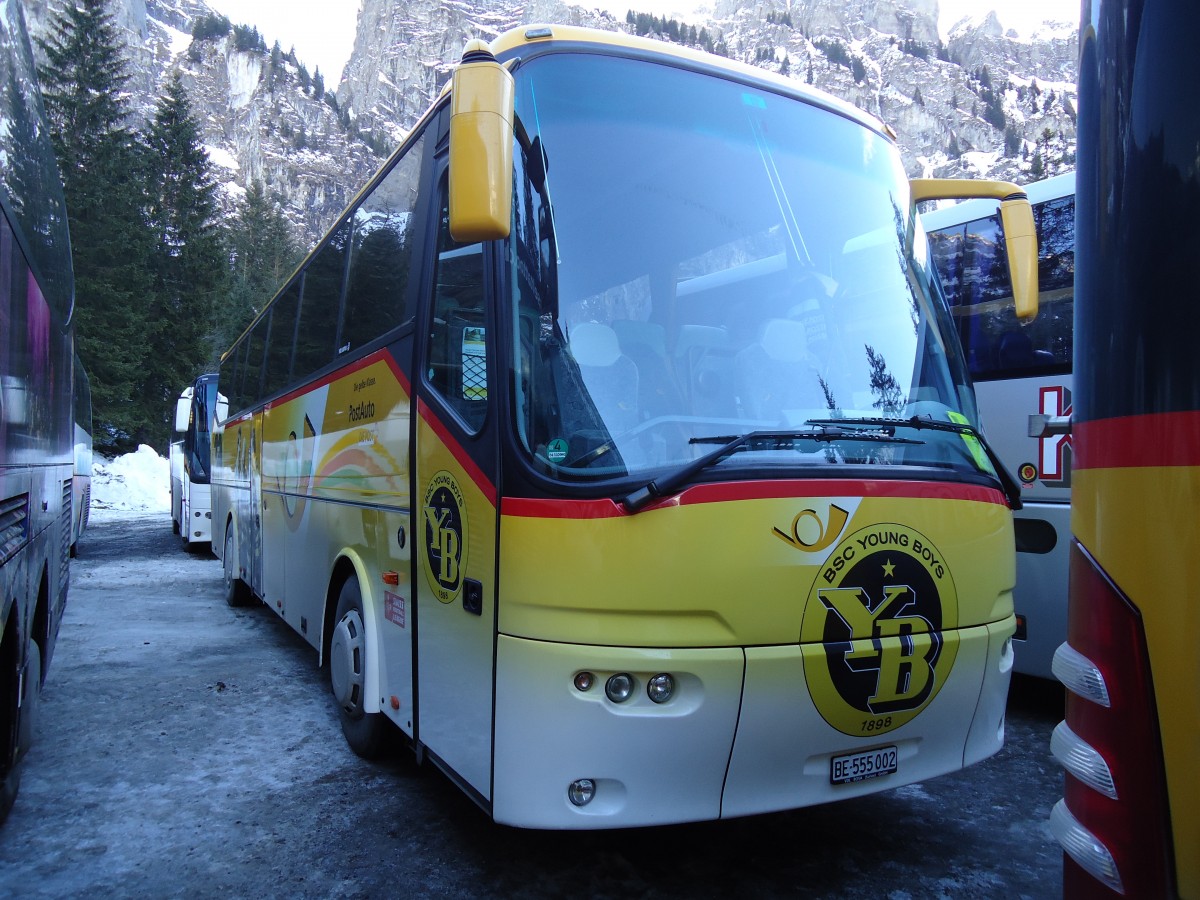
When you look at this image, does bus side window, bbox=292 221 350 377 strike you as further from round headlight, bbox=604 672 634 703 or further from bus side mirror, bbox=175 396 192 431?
bus side mirror, bbox=175 396 192 431

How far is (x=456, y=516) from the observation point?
11.3 feet

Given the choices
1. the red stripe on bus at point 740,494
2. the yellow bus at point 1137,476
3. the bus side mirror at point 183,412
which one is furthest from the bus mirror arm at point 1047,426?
the bus side mirror at point 183,412

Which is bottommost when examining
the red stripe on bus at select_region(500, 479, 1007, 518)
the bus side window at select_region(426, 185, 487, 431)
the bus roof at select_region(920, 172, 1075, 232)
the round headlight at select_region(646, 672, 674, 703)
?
the round headlight at select_region(646, 672, 674, 703)

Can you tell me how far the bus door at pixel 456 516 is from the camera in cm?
315

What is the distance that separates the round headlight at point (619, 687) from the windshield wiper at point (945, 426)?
3.46 feet

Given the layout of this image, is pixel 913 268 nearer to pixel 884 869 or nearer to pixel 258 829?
pixel 884 869

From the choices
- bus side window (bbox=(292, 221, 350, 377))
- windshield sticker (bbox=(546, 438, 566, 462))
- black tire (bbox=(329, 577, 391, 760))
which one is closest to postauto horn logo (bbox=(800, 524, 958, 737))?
windshield sticker (bbox=(546, 438, 566, 462))

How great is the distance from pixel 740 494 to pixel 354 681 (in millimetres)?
2670

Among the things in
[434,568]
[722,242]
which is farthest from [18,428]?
[722,242]

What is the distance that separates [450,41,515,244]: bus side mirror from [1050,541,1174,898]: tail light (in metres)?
1.77

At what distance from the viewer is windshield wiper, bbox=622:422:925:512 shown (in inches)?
109

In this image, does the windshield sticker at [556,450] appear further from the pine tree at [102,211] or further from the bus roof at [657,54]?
the pine tree at [102,211]

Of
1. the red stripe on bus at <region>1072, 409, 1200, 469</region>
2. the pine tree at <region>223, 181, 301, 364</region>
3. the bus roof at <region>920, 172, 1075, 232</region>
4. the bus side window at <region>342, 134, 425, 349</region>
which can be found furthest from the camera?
the pine tree at <region>223, 181, 301, 364</region>

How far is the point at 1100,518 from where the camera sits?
1.75 meters
